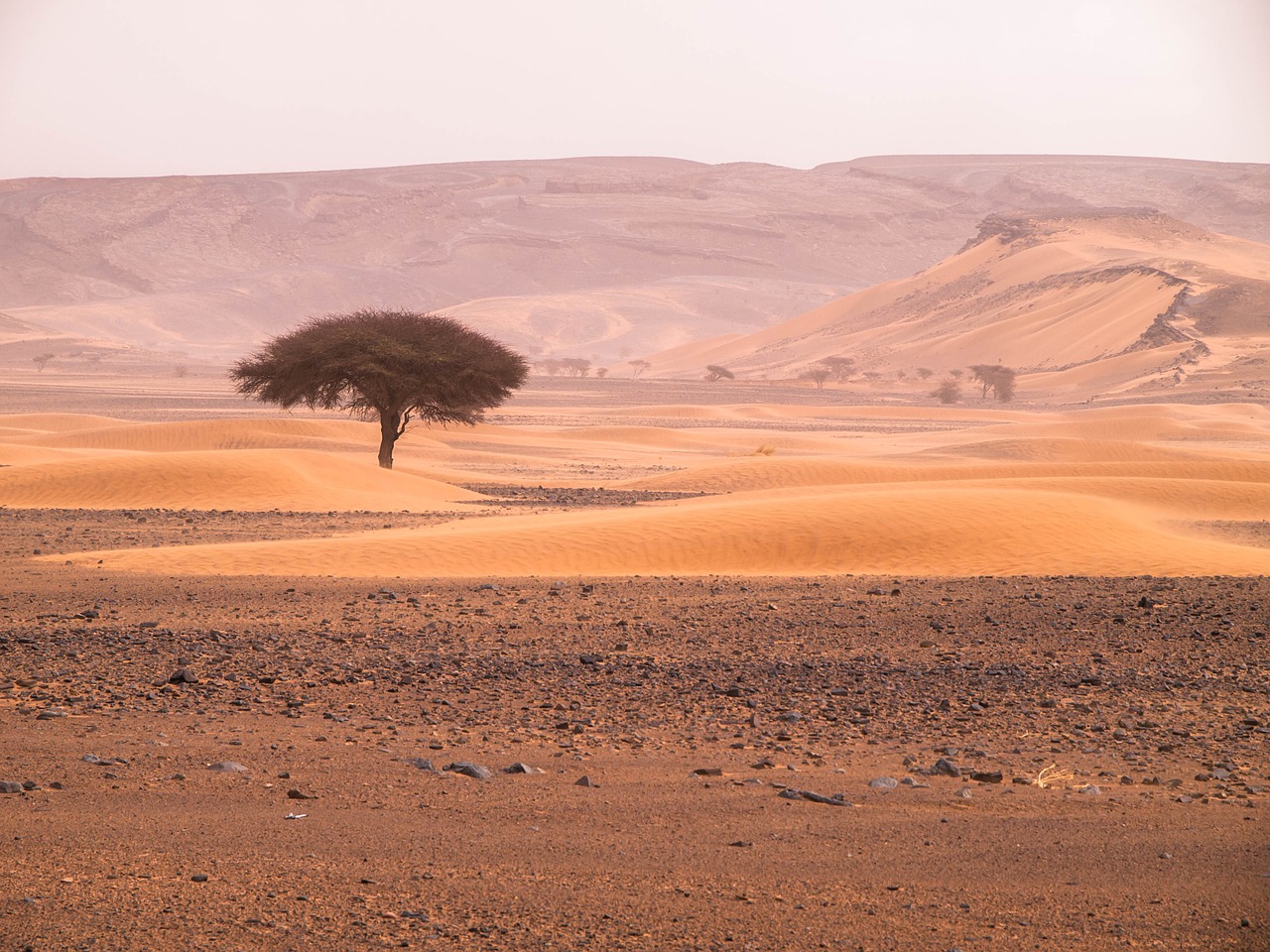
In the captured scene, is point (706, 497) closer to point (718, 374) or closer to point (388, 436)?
point (388, 436)

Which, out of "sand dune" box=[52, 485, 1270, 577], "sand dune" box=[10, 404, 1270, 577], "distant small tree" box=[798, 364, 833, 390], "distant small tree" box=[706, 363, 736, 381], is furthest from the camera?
"distant small tree" box=[706, 363, 736, 381]

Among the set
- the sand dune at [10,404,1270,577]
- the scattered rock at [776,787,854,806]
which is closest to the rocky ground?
the scattered rock at [776,787,854,806]

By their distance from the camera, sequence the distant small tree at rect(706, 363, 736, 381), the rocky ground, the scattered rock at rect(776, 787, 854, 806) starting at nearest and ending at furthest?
the rocky ground → the scattered rock at rect(776, 787, 854, 806) → the distant small tree at rect(706, 363, 736, 381)

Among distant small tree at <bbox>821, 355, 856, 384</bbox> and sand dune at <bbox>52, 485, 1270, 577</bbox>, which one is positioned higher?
distant small tree at <bbox>821, 355, 856, 384</bbox>

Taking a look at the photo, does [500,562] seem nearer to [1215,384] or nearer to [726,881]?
[726,881]

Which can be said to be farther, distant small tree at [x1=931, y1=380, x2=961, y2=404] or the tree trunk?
distant small tree at [x1=931, y1=380, x2=961, y2=404]

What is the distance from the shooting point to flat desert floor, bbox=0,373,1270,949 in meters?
4.70

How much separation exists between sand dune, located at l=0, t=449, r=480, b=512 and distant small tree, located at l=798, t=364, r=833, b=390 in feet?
229

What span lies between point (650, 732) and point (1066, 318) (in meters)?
97.1

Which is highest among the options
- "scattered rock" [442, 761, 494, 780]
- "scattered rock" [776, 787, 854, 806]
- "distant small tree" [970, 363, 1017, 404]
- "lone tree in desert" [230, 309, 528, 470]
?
"distant small tree" [970, 363, 1017, 404]

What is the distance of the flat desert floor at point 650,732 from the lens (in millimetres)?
4703

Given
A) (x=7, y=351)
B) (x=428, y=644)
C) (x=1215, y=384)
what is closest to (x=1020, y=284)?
(x=1215, y=384)

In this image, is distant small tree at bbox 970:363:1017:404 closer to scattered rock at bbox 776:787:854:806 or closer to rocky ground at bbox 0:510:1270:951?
rocky ground at bbox 0:510:1270:951

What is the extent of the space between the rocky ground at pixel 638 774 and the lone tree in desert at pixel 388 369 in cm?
1923
